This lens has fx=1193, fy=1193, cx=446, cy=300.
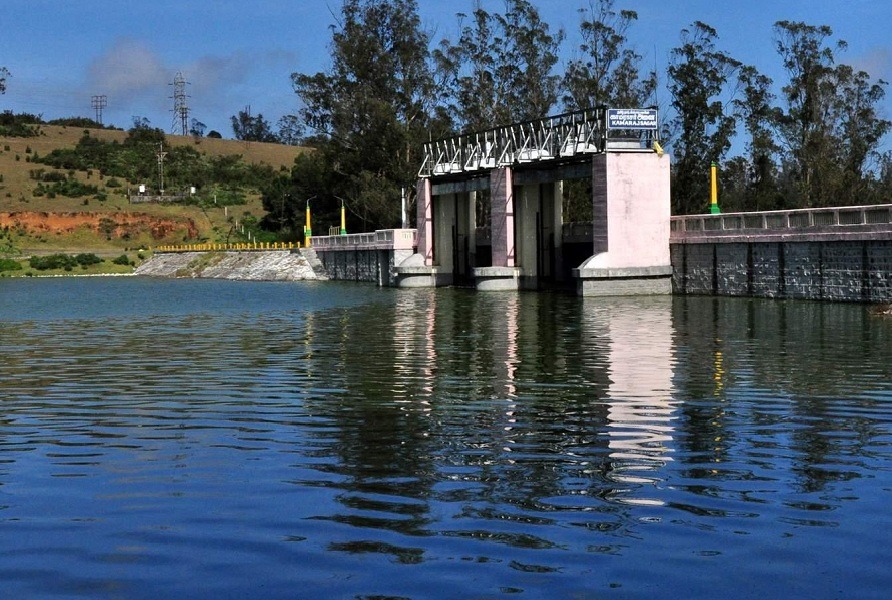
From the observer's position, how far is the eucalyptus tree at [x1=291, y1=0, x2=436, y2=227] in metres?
89.6

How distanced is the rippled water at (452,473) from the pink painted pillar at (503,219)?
107ft

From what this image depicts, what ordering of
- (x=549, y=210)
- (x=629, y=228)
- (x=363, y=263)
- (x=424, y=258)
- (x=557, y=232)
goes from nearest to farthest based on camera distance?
(x=629, y=228), (x=557, y=232), (x=549, y=210), (x=424, y=258), (x=363, y=263)

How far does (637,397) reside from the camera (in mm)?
16906

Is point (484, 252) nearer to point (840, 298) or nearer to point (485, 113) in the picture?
point (485, 113)

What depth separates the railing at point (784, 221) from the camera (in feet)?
131

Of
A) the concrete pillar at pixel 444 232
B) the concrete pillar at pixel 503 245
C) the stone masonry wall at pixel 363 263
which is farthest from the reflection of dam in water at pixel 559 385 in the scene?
the stone masonry wall at pixel 363 263

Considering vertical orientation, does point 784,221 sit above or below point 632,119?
below

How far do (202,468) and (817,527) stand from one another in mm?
5959

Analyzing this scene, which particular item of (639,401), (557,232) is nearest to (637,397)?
(639,401)

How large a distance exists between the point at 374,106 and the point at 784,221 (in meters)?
49.0

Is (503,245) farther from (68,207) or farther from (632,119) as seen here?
(68,207)

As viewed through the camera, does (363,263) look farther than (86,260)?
No

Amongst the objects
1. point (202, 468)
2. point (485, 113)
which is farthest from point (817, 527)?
point (485, 113)

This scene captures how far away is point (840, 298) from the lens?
41438 mm
